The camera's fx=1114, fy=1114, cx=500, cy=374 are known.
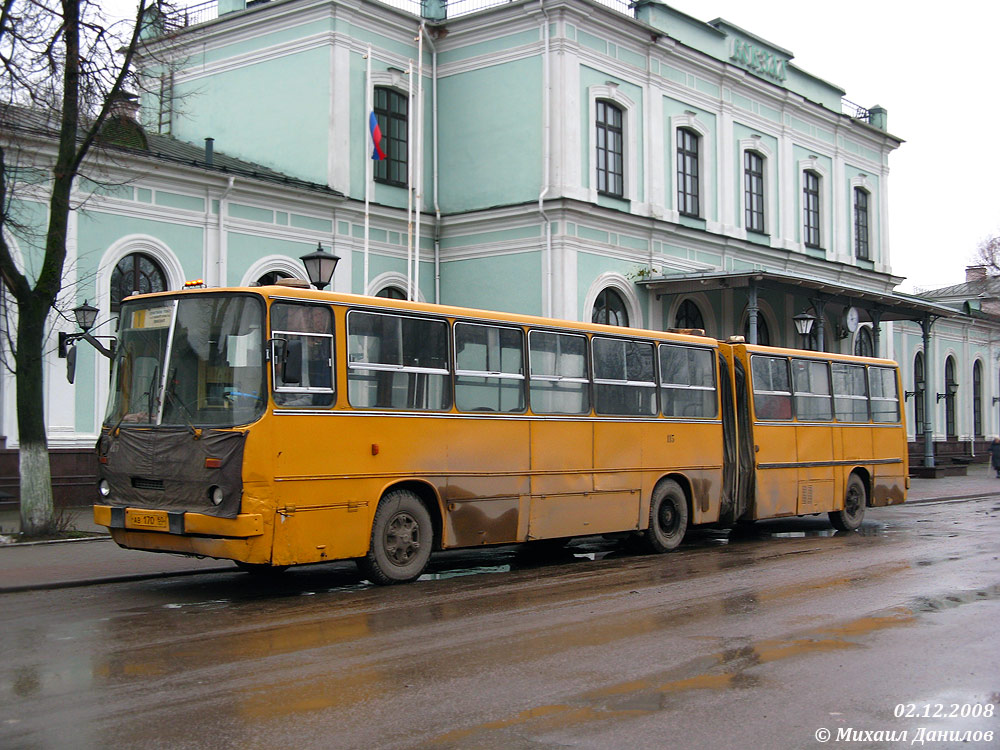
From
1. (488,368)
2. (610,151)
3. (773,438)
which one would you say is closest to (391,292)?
(610,151)

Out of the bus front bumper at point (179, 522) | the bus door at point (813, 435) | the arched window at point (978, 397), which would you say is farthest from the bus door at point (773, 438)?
the arched window at point (978, 397)

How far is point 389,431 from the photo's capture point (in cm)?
1205

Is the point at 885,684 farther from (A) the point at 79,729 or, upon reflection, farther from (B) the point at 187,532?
(B) the point at 187,532

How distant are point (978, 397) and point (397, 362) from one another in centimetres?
5156

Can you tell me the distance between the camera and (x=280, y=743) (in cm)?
598

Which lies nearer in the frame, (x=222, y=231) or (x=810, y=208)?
(x=222, y=231)

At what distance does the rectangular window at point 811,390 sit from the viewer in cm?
1859

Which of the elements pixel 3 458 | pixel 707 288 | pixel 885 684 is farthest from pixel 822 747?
pixel 707 288

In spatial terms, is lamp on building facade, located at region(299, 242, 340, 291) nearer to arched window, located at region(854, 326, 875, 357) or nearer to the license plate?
the license plate

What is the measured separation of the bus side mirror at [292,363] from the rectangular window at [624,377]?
494cm

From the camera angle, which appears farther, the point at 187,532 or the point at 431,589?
the point at 431,589

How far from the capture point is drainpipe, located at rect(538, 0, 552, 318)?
28500 mm

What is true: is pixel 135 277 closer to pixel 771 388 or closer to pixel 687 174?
pixel 771 388

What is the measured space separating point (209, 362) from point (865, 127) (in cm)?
3707
